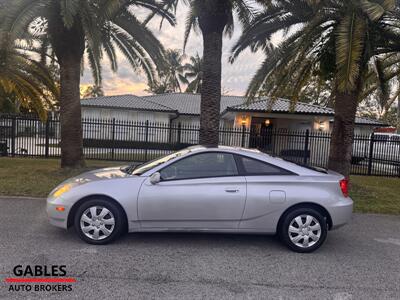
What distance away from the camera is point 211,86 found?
30.9 feet

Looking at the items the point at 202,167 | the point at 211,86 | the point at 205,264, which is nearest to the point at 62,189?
the point at 202,167

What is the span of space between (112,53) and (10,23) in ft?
18.6

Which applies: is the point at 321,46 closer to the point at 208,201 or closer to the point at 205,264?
the point at 208,201

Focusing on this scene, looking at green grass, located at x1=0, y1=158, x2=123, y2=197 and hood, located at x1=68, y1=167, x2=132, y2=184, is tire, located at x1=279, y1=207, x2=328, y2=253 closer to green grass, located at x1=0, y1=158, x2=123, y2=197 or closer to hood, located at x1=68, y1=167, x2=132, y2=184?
hood, located at x1=68, y1=167, x2=132, y2=184

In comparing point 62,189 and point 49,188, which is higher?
point 62,189

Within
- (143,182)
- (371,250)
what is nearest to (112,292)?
(143,182)

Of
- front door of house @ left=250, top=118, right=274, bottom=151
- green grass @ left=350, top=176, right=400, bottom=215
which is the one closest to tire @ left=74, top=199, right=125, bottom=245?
green grass @ left=350, top=176, right=400, bottom=215

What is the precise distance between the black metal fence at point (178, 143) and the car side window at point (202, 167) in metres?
9.95

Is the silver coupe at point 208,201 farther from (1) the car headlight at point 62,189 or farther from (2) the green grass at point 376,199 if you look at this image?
(2) the green grass at point 376,199

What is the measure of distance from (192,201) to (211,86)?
545 cm

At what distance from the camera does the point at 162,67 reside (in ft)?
38.2

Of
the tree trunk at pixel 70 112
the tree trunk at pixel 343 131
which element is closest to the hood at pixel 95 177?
the tree trunk at pixel 70 112

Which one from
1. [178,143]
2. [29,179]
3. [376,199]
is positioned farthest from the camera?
[178,143]

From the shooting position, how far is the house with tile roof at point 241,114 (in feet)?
70.0
